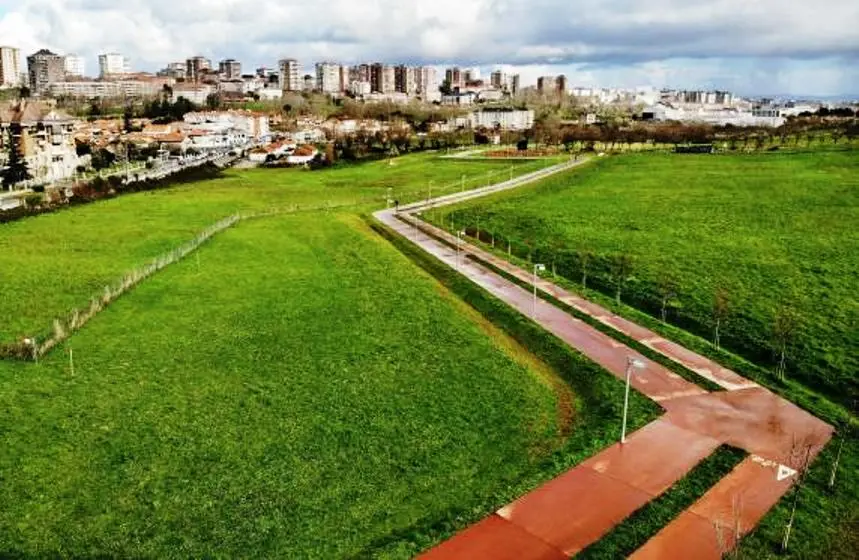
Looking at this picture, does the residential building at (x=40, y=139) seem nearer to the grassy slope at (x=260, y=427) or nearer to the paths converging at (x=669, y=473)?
the grassy slope at (x=260, y=427)

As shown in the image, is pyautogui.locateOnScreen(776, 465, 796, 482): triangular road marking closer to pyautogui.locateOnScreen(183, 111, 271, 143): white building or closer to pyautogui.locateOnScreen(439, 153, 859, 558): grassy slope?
pyautogui.locateOnScreen(439, 153, 859, 558): grassy slope

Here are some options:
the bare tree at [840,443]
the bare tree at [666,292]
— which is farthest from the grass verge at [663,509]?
the bare tree at [666,292]

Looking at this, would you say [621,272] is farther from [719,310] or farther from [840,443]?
[840,443]

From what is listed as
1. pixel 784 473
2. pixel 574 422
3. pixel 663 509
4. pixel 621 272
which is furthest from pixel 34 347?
pixel 621 272

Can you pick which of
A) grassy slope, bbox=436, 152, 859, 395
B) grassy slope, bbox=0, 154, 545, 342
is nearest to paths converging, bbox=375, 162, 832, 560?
grassy slope, bbox=436, 152, 859, 395

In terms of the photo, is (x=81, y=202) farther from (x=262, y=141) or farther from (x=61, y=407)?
(x=262, y=141)

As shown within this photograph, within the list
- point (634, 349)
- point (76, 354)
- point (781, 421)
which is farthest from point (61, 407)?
point (781, 421)

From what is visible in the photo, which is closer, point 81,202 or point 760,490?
point 760,490
